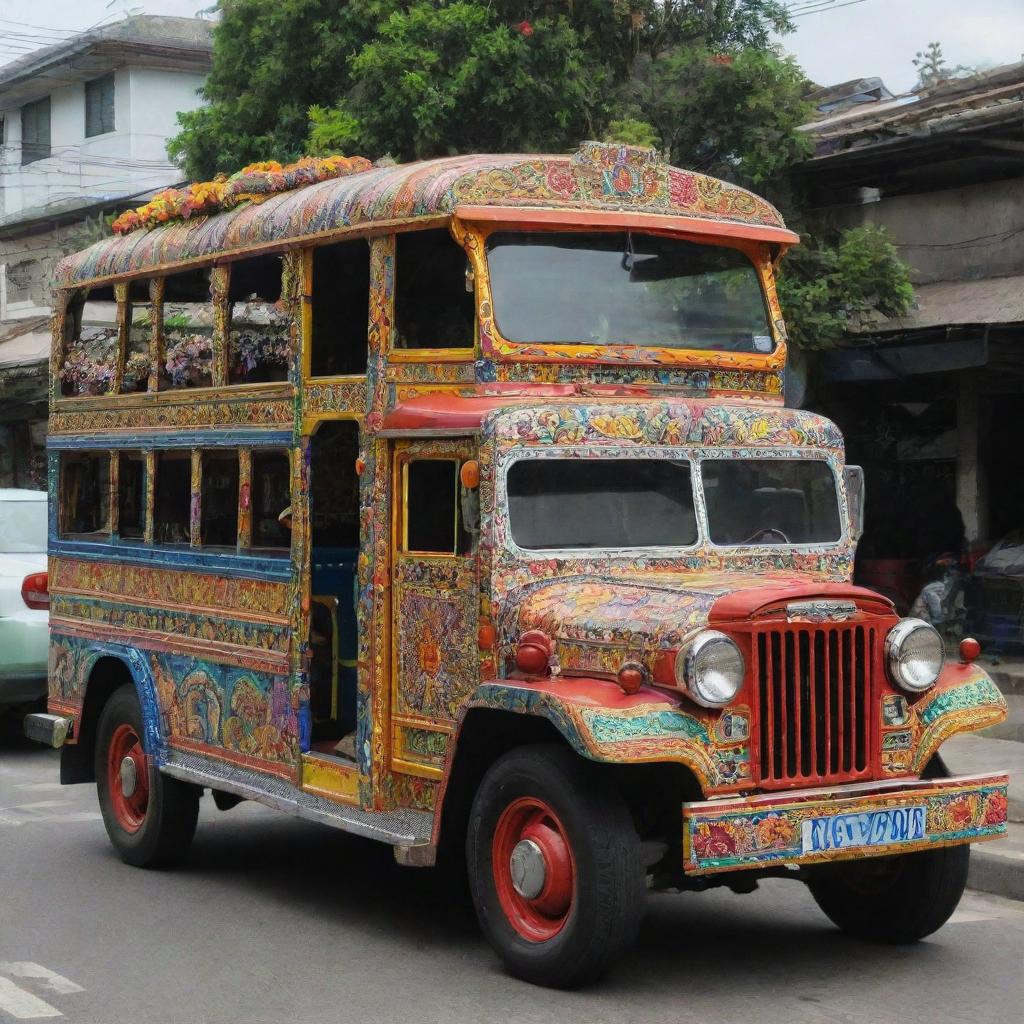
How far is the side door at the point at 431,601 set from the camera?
21.5 feet

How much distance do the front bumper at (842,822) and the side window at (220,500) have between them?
3162 millimetres

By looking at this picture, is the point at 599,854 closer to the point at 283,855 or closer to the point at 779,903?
the point at 779,903

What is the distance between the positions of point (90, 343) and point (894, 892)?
5141 mm

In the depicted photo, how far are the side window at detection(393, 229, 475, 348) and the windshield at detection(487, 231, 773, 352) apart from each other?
159mm

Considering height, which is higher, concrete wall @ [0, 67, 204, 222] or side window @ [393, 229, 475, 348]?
concrete wall @ [0, 67, 204, 222]

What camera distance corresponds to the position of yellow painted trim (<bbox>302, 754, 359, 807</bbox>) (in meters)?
7.11

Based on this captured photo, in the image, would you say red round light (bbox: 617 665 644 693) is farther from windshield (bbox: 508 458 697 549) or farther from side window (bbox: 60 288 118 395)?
side window (bbox: 60 288 118 395)

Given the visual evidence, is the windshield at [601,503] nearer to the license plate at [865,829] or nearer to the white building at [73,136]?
the license plate at [865,829]

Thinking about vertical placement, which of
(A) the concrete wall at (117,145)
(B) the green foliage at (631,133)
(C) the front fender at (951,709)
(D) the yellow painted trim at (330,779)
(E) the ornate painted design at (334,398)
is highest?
(A) the concrete wall at (117,145)

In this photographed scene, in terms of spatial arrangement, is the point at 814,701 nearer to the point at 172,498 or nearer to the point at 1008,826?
the point at 1008,826

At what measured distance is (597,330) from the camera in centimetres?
692

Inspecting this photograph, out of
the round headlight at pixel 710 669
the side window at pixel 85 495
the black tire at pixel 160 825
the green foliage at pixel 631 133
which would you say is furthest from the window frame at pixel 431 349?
the green foliage at pixel 631 133

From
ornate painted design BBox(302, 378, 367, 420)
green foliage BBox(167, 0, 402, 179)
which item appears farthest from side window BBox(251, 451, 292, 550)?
green foliage BBox(167, 0, 402, 179)

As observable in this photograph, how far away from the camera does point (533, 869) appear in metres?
5.96
